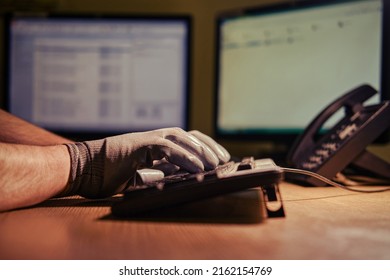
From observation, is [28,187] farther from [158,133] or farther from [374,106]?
[374,106]

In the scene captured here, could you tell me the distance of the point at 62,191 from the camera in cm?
52

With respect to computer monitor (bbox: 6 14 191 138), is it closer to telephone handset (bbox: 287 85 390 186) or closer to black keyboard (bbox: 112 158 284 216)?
telephone handset (bbox: 287 85 390 186)

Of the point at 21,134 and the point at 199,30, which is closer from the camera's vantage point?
the point at 21,134

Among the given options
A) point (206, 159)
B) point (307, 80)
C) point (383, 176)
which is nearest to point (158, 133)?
point (206, 159)

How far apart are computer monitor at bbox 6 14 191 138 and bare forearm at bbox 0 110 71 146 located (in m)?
0.49

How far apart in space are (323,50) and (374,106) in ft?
0.97

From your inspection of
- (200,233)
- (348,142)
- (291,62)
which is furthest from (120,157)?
(291,62)

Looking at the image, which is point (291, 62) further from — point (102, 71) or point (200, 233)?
point (200, 233)

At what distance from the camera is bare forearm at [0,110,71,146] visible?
0.65 metres

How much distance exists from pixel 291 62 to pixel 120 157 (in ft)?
2.14

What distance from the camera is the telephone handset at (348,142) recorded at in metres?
0.67

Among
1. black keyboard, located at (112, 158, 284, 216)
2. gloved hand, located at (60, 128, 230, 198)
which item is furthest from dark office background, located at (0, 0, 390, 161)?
black keyboard, located at (112, 158, 284, 216)

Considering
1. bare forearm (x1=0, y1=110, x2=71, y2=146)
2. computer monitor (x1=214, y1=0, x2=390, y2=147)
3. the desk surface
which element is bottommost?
the desk surface

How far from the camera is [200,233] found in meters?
0.36
